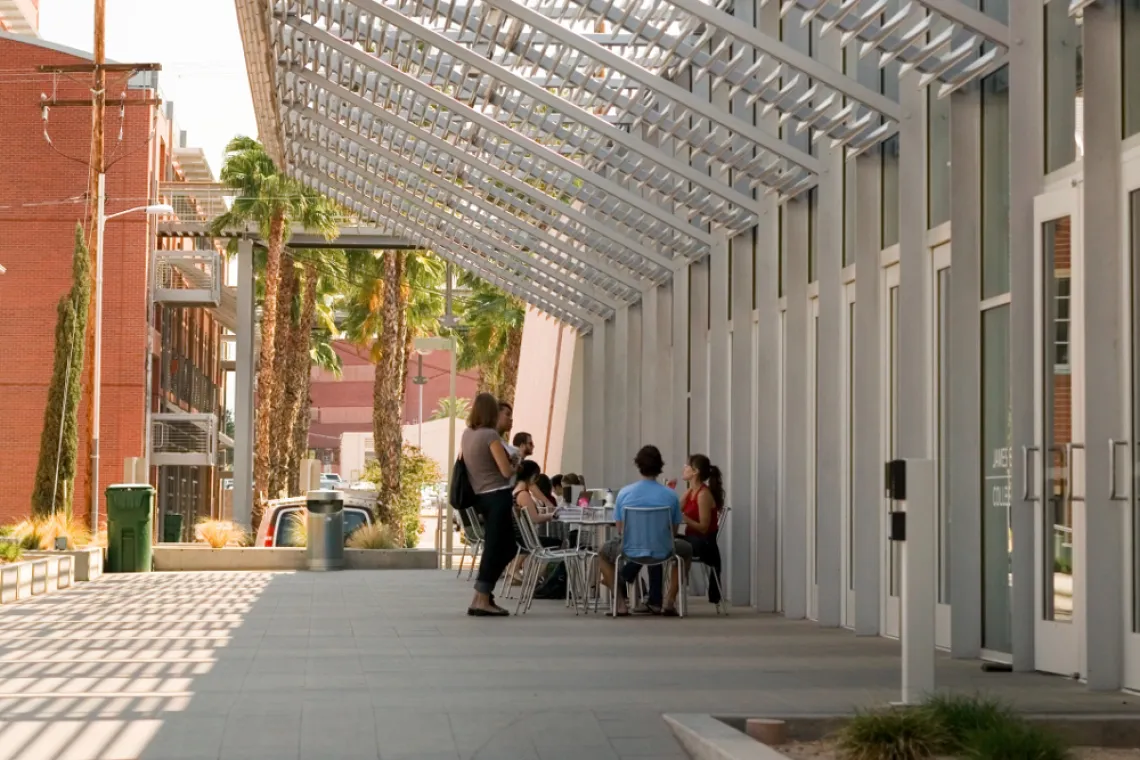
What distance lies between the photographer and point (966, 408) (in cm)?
1116

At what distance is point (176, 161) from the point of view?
61.6 meters

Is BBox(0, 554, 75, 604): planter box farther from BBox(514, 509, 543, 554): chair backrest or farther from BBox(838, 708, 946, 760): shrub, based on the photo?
BBox(838, 708, 946, 760): shrub

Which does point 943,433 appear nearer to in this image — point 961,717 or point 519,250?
point 961,717

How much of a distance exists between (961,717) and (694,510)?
28.7 feet

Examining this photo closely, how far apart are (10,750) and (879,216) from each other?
8230mm

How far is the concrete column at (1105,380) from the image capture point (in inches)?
354

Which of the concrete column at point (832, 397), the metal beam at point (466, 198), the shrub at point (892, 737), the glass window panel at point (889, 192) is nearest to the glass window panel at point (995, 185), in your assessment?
the glass window panel at point (889, 192)

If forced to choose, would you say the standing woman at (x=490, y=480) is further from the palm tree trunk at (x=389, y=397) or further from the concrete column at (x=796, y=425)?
the palm tree trunk at (x=389, y=397)

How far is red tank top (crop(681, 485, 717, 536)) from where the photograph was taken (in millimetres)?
15180

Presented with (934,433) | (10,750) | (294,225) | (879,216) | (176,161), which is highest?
(176,161)

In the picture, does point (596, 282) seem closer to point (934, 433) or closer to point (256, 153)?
point (934, 433)

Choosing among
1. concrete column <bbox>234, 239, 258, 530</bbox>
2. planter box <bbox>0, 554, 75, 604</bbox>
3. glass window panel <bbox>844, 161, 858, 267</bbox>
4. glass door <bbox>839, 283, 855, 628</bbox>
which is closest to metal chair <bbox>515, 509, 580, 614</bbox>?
glass door <bbox>839, 283, 855, 628</bbox>

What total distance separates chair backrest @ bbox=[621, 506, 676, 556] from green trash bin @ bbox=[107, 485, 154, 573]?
447 inches

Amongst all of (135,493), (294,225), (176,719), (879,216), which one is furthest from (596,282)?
(294,225)
